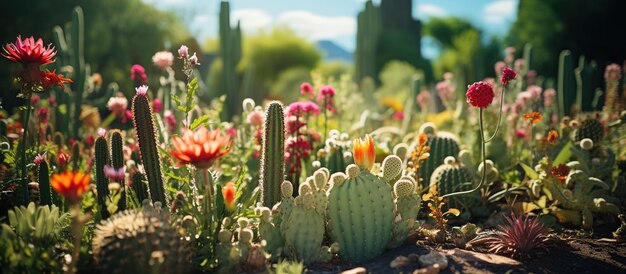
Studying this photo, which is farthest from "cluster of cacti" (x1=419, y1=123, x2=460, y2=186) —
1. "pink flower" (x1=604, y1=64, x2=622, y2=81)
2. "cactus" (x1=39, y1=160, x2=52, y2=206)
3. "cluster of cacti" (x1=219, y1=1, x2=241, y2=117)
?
"cluster of cacti" (x1=219, y1=1, x2=241, y2=117)

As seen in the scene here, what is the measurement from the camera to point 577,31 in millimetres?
19234

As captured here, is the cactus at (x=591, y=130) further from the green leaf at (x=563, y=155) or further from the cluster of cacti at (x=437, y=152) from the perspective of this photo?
the cluster of cacti at (x=437, y=152)

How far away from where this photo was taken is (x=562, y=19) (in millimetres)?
19578

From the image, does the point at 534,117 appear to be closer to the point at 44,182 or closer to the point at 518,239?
the point at 518,239

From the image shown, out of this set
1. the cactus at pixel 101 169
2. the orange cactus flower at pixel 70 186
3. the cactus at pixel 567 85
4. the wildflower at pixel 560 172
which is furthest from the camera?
the cactus at pixel 567 85

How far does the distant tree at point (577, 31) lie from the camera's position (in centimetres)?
1875

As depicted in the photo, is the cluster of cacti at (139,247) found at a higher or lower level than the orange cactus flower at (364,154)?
lower

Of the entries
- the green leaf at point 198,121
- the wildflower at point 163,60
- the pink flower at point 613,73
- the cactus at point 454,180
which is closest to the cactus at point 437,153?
the cactus at point 454,180

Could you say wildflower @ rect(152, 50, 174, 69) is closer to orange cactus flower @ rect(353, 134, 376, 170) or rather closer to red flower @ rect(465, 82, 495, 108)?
Answer: orange cactus flower @ rect(353, 134, 376, 170)

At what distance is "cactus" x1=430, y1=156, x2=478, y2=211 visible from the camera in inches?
171

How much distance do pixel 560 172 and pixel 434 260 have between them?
5.65 feet

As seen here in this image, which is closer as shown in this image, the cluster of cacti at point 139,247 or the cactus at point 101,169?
the cluster of cacti at point 139,247

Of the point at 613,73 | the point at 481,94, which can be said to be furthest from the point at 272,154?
the point at 613,73

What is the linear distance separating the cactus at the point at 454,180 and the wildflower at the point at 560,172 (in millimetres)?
593
